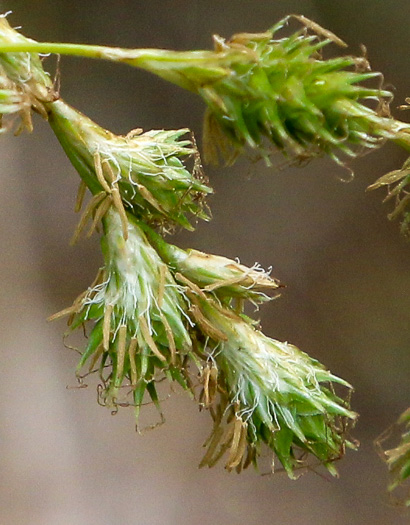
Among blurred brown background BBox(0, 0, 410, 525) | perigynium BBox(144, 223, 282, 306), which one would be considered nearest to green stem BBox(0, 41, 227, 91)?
perigynium BBox(144, 223, 282, 306)

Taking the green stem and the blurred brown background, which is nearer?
the green stem

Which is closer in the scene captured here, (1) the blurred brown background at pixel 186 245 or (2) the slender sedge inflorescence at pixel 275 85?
(2) the slender sedge inflorescence at pixel 275 85

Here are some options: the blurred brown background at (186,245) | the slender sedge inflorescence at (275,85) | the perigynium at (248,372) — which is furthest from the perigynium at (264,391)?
the blurred brown background at (186,245)

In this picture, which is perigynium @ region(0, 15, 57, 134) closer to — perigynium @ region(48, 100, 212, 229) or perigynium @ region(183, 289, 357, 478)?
perigynium @ region(48, 100, 212, 229)

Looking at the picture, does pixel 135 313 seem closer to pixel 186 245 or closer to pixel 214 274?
pixel 214 274

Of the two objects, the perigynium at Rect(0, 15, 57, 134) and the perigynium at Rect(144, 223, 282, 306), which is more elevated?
the perigynium at Rect(0, 15, 57, 134)

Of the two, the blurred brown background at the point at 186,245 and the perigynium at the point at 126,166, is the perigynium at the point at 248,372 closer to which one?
the perigynium at the point at 126,166
